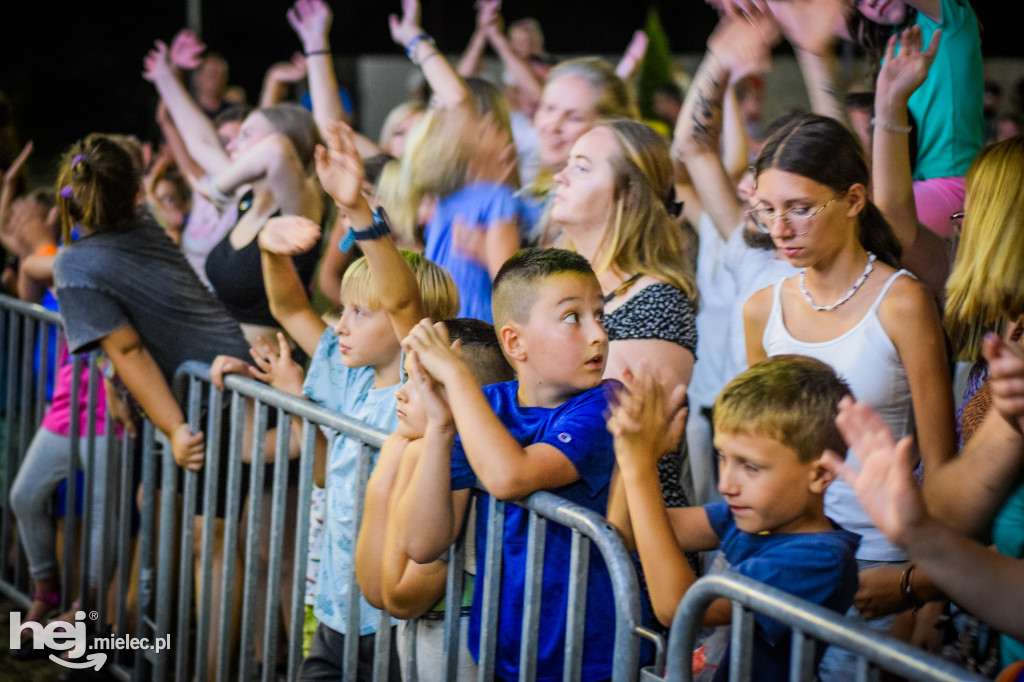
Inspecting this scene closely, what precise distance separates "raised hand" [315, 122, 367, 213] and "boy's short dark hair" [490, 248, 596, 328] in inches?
24.1

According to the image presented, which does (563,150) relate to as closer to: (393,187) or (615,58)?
(393,187)

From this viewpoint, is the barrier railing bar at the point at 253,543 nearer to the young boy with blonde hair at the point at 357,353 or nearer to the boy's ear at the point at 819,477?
the young boy with blonde hair at the point at 357,353

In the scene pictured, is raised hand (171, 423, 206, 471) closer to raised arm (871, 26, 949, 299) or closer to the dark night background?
raised arm (871, 26, 949, 299)

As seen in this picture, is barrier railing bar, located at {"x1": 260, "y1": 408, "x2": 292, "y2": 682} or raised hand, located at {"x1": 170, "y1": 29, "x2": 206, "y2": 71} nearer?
barrier railing bar, located at {"x1": 260, "y1": 408, "x2": 292, "y2": 682}

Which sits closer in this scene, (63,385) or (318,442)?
(318,442)

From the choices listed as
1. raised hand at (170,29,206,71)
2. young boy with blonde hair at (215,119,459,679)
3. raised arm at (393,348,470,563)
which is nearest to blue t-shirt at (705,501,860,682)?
raised arm at (393,348,470,563)

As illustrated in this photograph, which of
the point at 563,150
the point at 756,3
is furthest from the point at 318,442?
the point at 756,3

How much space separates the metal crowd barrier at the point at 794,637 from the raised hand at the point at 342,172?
1.50 meters

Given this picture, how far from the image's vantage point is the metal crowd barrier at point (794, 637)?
146cm

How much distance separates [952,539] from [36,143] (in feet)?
51.9

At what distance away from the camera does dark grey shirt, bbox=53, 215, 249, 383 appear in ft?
12.0

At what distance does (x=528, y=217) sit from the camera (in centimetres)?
406

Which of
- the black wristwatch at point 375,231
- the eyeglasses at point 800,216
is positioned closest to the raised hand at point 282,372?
the black wristwatch at point 375,231

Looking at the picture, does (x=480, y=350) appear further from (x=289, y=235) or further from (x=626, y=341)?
(x=289, y=235)
